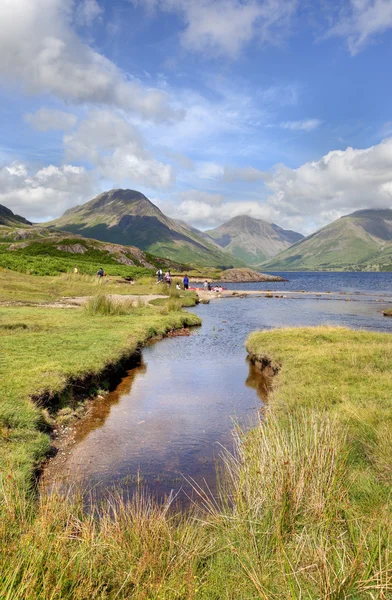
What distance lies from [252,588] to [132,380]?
15.4m

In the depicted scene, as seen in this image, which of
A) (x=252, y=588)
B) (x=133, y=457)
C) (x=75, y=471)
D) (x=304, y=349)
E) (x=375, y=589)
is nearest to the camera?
(x=375, y=589)

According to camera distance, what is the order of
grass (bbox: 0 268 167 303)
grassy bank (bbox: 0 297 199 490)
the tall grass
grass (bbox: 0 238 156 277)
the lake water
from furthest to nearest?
1. grass (bbox: 0 238 156 277)
2. grass (bbox: 0 268 167 303)
3. the tall grass
4. grassy bank (bbox: 0 297 199 490)
5. the lake water

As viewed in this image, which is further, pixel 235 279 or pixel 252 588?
pixel 235 279

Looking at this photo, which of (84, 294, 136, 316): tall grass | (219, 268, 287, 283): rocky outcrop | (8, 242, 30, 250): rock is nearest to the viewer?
(84, 294, 136, 316): tall grass

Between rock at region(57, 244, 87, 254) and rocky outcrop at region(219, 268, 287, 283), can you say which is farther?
rocky outcrop at region(219, 268, 287, 283)

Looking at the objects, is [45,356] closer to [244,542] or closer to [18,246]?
[244,542]

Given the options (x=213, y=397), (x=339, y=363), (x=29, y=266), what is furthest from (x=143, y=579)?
(x=29, y=266)

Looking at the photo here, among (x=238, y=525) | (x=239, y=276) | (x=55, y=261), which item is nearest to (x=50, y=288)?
(x=55, y=261)

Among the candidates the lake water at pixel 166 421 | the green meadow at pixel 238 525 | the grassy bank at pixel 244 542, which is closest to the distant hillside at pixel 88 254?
the lake water at pixel 166 421

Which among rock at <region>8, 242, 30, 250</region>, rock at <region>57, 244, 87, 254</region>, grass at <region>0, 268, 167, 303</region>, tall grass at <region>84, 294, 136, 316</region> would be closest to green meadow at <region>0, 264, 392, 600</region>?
tall grass at <region>84, 294, 136, 316</region>

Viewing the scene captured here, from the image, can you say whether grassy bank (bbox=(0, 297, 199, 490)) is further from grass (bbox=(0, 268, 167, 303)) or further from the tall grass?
grass (bbox=(0, 268, 167, 303))

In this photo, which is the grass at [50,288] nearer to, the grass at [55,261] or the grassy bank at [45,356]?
the grass at [55,261]

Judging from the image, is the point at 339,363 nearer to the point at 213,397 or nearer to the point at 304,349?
the point at 304,349

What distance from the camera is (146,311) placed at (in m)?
39.5
